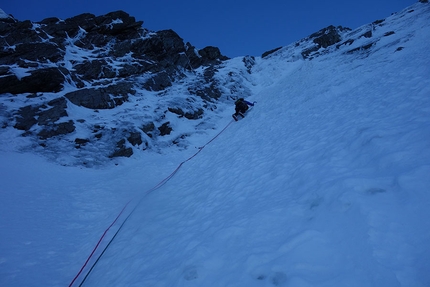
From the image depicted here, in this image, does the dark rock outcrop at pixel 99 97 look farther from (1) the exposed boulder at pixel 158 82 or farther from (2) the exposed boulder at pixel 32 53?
(2) the exposed boulder at pixel 32 53

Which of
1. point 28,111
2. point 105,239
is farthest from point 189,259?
point 28,111

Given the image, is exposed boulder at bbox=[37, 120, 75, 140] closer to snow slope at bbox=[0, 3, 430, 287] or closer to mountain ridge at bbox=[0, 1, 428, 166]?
mountain ridge at bbox=[0, 1, 428, 166]

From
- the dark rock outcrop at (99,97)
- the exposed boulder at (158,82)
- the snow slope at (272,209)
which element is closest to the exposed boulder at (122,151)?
the snow slope at (272,209)

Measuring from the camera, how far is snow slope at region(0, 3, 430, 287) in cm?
255

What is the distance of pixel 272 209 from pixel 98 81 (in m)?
23.6

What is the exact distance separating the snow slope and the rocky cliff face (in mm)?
4402

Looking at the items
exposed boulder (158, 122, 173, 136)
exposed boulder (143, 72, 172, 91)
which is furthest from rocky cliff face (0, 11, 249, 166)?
exposed boulder (143, 72, 172, 91)

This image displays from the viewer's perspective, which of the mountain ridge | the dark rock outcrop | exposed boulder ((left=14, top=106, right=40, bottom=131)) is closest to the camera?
exposed boulder ((left=14, top=106, right=40, bottom=131))

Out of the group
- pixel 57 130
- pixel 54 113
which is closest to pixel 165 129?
pixel 57 130

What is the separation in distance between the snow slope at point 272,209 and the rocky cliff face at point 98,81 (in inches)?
173

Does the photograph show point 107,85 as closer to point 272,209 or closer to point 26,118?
point 26,118

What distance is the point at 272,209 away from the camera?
4062 millimetres

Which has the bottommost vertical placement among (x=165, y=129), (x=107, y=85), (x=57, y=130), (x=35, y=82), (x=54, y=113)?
(x=165, y=129)

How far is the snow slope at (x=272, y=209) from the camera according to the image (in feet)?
8.36
